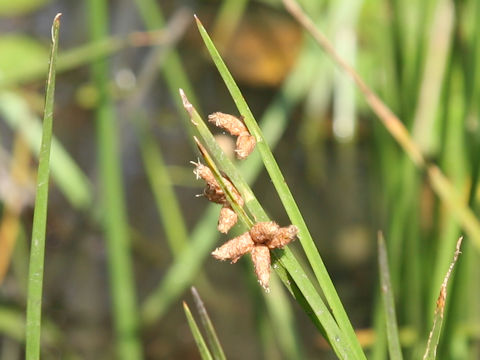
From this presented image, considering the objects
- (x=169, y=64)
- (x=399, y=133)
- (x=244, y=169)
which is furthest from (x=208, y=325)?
(x=169, y=64)

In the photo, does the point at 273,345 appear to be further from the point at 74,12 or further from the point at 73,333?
the point at 74,12

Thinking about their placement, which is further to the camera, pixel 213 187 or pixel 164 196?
pixel 164 196

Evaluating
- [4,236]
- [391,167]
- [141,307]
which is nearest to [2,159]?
[4,236]

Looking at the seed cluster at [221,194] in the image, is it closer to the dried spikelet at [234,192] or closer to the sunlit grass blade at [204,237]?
the dried spikelet at [234,192]

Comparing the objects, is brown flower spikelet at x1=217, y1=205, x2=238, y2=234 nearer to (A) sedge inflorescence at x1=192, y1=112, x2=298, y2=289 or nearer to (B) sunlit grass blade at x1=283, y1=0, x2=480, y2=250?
(A) sedge inflorescence at x1=192, y1=112, x2=298, y2=289

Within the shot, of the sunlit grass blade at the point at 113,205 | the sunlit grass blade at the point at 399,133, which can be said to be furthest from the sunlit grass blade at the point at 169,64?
the sunlit grass blade at the point at 399,133

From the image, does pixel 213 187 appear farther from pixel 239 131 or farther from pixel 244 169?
pixel 244 169

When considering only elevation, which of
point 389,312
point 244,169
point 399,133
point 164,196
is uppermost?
point 164,196

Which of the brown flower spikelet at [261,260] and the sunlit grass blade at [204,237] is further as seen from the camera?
the sunlit grass blade at [204,237]
